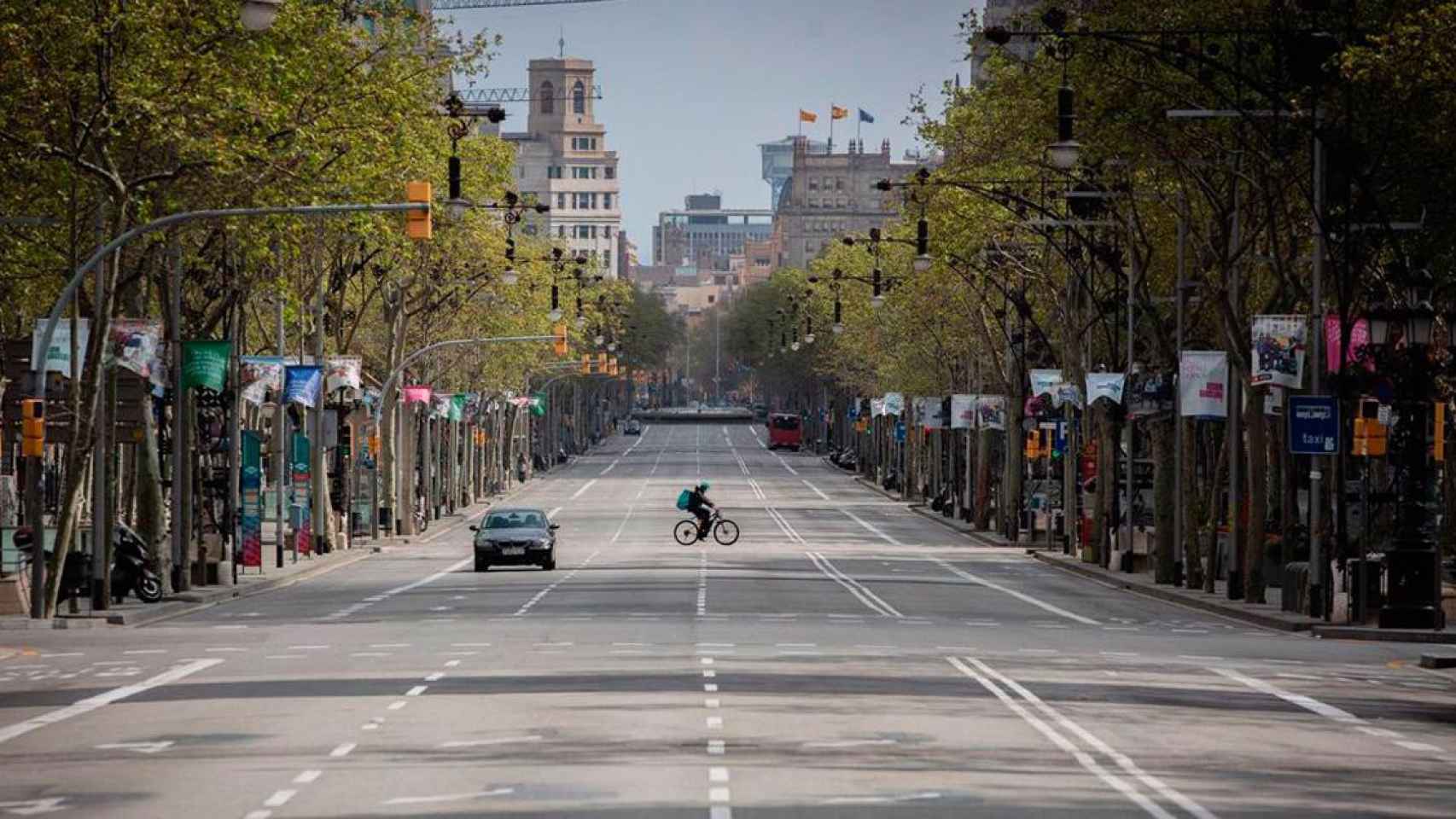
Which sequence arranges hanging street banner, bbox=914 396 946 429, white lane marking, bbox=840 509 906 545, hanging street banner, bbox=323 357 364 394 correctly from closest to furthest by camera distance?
1. hanging street banner, bbox=323 357 364 394
2. white lane marking, bbox=840 509 906 545
3. hanging street banner, bbox=914 396 946 429

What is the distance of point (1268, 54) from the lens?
51438 millimetres

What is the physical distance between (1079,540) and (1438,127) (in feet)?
135

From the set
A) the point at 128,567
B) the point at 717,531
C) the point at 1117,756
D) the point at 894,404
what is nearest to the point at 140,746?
the point at 1117,756

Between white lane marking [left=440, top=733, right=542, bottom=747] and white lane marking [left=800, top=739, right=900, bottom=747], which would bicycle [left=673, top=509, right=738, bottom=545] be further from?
white lane marking [left=800, top=739, right=900, bottom=747]

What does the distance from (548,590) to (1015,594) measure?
382 inches

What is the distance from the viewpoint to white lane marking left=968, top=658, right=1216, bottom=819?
18.9m

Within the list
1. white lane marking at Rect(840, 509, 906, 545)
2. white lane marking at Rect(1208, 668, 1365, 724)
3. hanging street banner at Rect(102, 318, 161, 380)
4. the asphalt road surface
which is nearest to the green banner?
the asphalt road surface

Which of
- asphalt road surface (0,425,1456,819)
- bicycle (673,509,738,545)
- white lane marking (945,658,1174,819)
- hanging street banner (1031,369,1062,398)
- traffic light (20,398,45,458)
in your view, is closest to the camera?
white lane marking (945,658,1174,819)

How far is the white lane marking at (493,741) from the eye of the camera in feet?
75.9

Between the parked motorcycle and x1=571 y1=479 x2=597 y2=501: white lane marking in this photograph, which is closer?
the parked motorcycle

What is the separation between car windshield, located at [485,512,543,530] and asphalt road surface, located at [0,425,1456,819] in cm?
1362

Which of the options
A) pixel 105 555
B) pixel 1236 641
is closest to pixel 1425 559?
pixel 1236 641

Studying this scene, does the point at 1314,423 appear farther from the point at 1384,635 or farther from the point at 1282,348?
the point at 1384,635

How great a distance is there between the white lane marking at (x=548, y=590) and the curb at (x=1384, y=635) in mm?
12763
